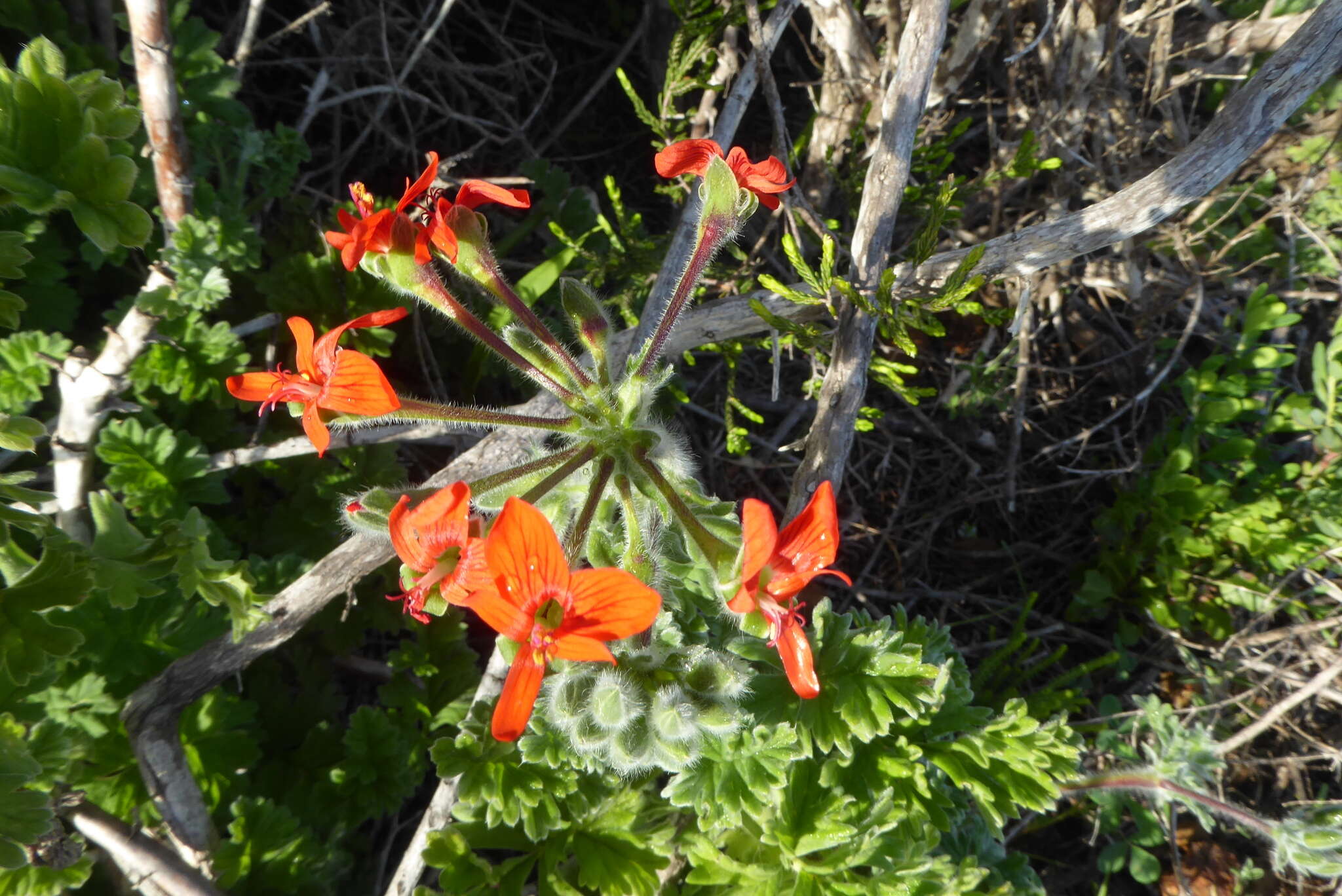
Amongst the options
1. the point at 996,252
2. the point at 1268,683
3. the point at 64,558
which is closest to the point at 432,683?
the point at 64,558

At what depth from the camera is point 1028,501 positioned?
3.93 metres

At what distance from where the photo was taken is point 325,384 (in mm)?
2115

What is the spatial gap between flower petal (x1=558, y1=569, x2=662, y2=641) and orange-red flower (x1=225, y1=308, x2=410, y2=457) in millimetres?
625

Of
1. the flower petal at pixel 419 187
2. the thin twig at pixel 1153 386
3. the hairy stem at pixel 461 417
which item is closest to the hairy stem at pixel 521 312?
the hairy stem at pixel 461 417

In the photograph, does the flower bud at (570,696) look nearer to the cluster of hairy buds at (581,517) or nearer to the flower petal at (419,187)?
the cluster of hairy buds at (581,517)

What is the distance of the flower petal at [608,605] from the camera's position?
5.74ft

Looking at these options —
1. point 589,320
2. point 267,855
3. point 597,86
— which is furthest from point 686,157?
point 267,855

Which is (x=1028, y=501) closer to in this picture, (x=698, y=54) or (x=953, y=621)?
(x=953, y=621)

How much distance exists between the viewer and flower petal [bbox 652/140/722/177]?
2305mm

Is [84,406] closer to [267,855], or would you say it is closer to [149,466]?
[149,466]

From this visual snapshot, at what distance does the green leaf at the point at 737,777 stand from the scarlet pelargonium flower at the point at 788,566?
50 cm

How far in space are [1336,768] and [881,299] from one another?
267cm

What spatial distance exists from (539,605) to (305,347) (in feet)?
2.92

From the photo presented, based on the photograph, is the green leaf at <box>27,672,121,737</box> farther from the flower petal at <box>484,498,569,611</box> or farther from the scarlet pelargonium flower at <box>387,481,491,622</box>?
the flower petal at <box>484,498,569,611</box>
